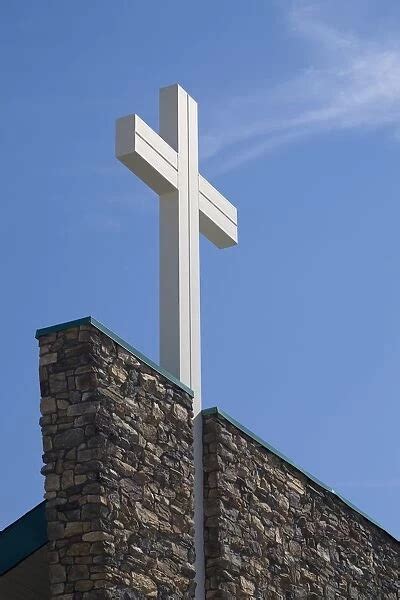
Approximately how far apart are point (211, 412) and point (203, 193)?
2.62 meters

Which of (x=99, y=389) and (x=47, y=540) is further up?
(x=99, y=389)

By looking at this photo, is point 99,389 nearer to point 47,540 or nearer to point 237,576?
point 47,540

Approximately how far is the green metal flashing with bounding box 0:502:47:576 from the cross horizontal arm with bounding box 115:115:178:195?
374cm

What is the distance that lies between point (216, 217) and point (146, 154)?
1.58 meters

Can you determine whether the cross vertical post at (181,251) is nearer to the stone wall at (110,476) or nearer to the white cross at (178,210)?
the white cross at (178,210)

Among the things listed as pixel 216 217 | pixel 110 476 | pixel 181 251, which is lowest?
pixel 110 476

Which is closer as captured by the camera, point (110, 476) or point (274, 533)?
point (110, 476)

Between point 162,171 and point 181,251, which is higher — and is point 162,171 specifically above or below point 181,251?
above

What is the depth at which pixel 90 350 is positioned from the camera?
11734mm

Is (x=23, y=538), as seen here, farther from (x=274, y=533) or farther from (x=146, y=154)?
(x=146, y=154)

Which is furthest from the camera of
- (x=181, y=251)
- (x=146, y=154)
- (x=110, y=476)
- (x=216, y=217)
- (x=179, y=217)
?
(x=216, y=217)

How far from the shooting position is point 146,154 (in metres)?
13.5

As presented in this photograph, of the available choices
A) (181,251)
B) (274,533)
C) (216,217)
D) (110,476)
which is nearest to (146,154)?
(181,251)

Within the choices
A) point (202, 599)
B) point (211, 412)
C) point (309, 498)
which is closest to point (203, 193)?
point (211, 412)
